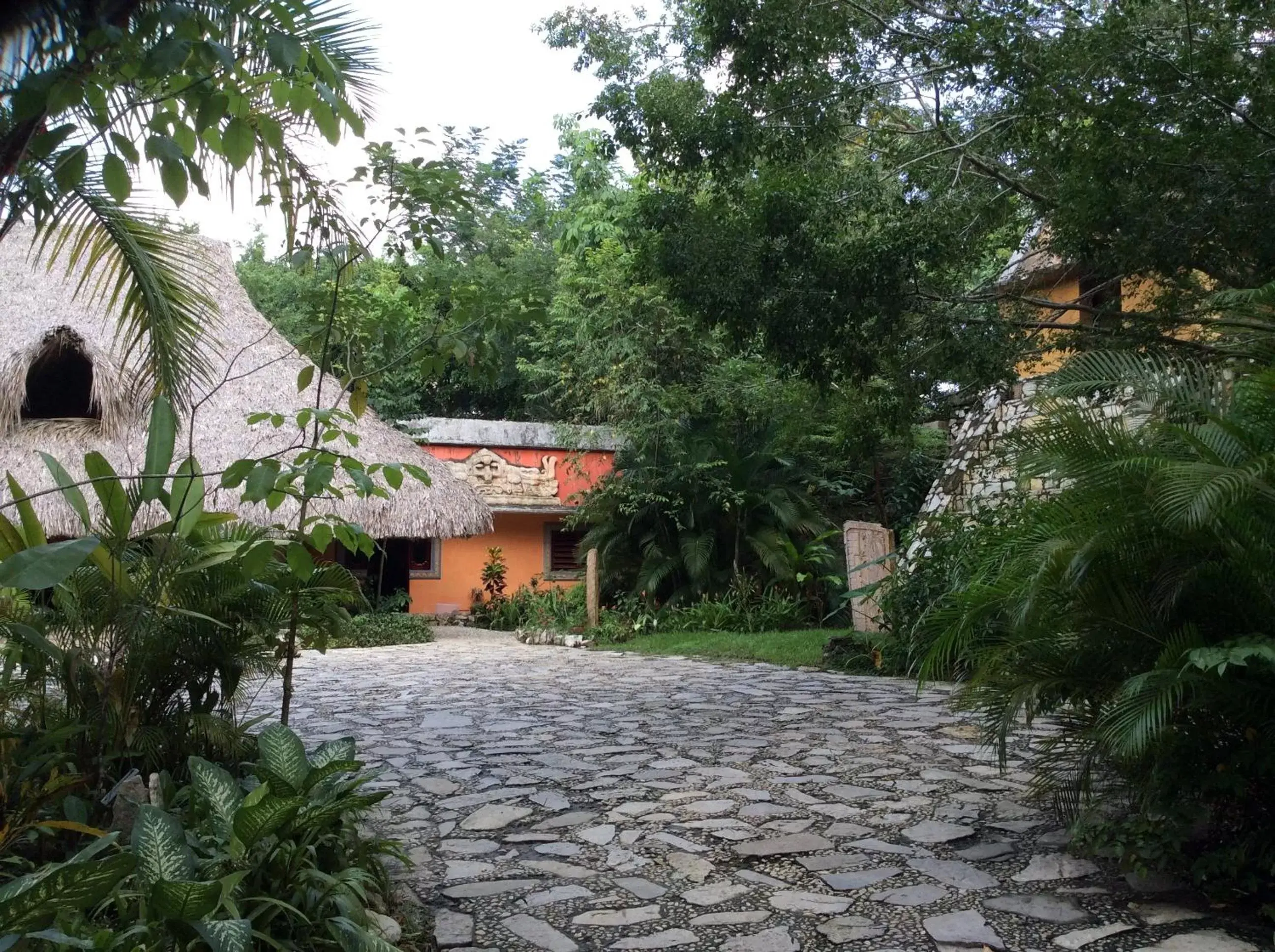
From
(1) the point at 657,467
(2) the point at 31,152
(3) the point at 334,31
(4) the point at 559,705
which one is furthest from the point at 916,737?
(1) the point at 657,467

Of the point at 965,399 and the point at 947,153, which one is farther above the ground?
the point at 947,153

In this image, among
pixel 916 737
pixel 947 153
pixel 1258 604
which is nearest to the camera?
pixel 1258 604

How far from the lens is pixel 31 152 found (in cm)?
206

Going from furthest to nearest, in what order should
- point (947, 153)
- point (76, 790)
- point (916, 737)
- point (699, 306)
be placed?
point (947, 153)
point (699, 306)
point (916, 737)
point (76, 790)

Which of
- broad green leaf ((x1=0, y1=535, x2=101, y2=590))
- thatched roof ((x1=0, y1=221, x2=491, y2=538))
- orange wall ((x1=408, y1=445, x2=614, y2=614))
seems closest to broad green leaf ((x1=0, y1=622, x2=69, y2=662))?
broad green leaf ((x1=0, y1=535, x2=101, y2=590))

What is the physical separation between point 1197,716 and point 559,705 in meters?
5.13

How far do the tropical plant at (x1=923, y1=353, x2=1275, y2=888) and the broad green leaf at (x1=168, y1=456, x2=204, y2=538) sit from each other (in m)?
2.69

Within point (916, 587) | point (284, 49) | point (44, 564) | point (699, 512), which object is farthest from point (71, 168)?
point (699, 512)

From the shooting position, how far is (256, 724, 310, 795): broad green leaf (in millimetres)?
3246

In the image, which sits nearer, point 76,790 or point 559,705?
point 76,790

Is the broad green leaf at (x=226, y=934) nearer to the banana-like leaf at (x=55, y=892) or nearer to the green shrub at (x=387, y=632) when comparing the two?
the banana-like leaf at (x=55, y=892)

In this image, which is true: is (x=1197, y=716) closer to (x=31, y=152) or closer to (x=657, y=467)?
(x=31, y=152)

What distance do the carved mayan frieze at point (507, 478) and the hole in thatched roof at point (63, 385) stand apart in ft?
17.4

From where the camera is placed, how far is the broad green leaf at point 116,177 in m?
1.99
